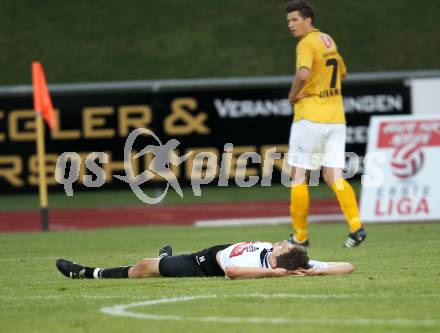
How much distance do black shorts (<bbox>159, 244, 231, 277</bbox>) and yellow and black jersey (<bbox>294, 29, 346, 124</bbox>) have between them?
10.7 ft

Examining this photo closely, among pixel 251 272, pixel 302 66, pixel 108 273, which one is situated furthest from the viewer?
pixel 302 66

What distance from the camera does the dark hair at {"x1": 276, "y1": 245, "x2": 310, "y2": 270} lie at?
854 cm

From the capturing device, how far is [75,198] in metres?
22.7

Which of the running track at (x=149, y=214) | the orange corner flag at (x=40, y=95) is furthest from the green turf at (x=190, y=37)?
the orange corner flag at (x=40, y=95)

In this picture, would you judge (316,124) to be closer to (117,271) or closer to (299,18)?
(299,18)

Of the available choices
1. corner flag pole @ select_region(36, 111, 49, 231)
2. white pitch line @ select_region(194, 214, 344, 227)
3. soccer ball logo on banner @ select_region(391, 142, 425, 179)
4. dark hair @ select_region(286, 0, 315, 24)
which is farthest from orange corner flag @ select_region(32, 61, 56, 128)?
dark hair @ select_region(286, 0, 315, 24)

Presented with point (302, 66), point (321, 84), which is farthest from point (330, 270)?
point (321, 84)

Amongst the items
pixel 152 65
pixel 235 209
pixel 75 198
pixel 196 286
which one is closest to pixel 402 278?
pixel 196 286

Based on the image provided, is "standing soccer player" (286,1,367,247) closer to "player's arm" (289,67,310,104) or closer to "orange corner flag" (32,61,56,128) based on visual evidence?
"player's arm" (289,67,310,104)

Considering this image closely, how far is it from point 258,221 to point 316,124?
5.48m

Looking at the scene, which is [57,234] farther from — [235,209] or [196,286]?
[196,286]

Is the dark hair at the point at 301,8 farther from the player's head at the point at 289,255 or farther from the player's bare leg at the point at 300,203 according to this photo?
the player's head at the point at 289,255

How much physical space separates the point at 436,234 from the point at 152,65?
14.5 m

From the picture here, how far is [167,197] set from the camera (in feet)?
72.3
